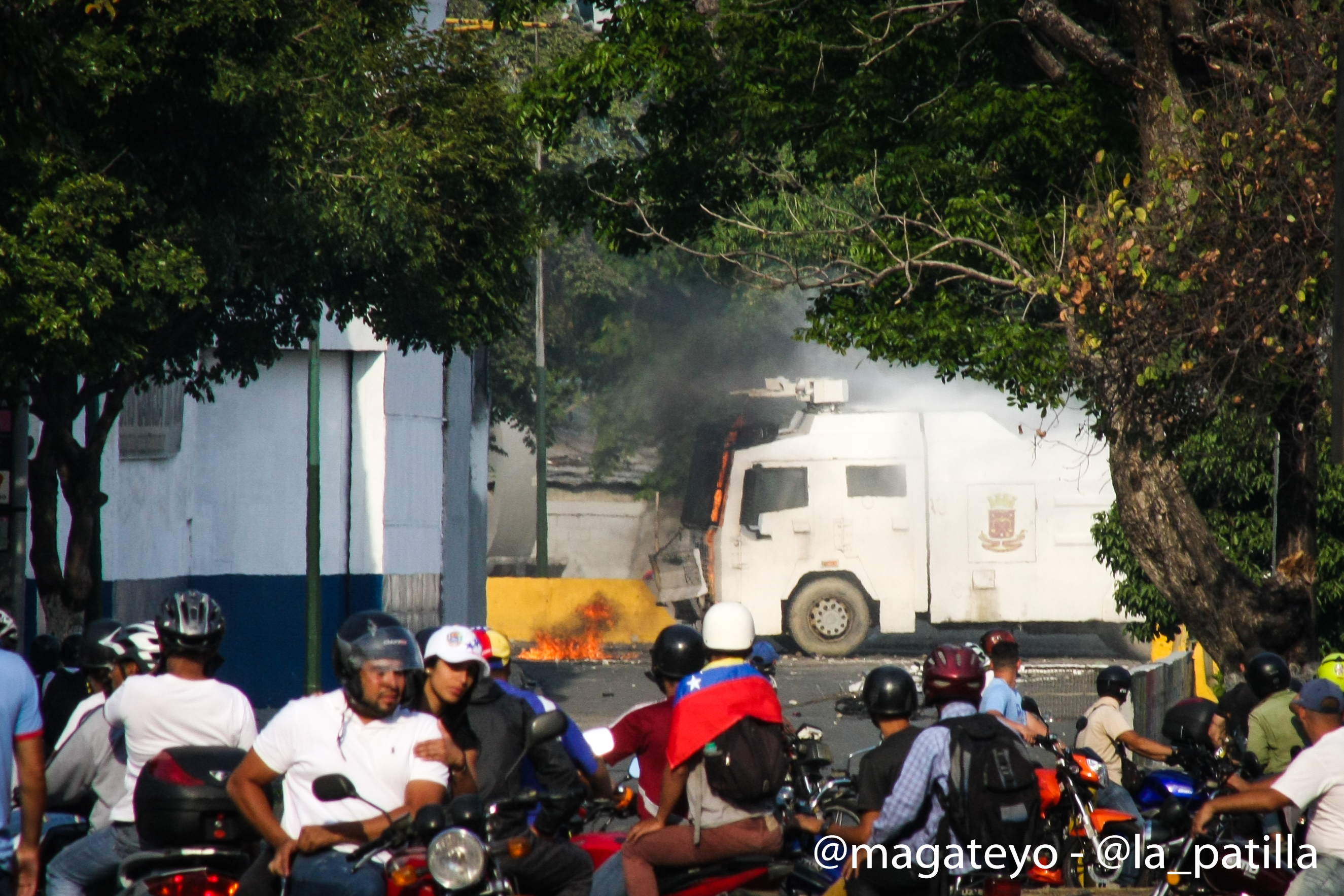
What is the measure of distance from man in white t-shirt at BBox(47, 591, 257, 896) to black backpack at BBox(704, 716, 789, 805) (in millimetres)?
1535

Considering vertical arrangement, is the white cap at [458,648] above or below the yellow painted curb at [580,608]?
above

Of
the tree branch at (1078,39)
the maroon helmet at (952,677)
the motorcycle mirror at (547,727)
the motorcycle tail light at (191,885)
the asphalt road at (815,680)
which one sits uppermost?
the tree branch at (1078,39)

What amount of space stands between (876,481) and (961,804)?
829 inches

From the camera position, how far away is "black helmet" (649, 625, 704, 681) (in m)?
6.04

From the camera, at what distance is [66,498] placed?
12055 millimetres

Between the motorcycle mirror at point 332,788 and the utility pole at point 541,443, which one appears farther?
the utility pole at point 541,443

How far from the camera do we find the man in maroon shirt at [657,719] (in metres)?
6.05

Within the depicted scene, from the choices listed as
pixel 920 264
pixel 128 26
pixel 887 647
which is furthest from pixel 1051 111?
pixel 887 647

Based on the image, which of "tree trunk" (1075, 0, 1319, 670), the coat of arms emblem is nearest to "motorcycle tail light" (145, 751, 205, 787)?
"tree trunk" (1075, 0, 1319, 670)

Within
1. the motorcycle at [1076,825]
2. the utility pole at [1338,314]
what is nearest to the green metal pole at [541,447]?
the motorcycle at [1076,825]

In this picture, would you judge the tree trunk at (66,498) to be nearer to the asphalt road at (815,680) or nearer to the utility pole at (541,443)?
the asphalt road at (815,680)

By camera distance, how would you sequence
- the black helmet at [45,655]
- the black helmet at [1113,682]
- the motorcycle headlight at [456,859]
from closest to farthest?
the motorcycle headlight at [456,859] → the black helmet at [45,655] → the black helmet at [1113,682]

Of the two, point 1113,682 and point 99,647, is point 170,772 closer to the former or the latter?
point 99,647

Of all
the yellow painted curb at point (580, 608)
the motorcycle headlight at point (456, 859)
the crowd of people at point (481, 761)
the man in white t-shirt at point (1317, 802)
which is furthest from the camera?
the yellow painted curb at point (580, 608)
